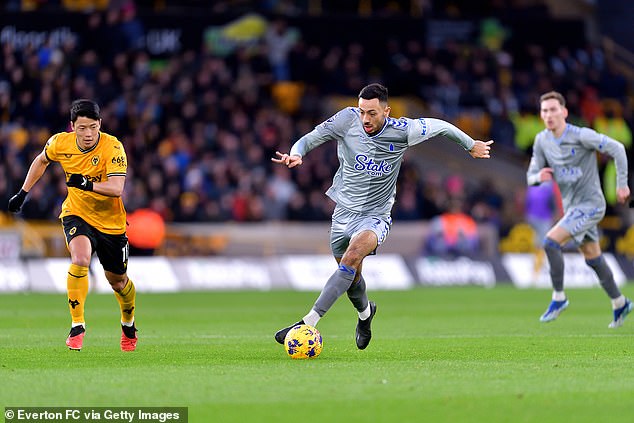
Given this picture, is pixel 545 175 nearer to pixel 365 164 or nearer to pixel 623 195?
pixel 623 195

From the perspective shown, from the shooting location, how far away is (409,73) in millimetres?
35781

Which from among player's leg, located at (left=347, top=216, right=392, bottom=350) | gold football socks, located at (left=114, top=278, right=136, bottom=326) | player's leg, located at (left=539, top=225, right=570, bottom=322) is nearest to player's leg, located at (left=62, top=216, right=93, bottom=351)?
gold football socks, located at (left=114, top=278, right=136, bottom=326)

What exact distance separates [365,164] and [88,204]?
2637 mm

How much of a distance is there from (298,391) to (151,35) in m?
27.2

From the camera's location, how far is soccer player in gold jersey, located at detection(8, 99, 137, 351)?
38.7ft

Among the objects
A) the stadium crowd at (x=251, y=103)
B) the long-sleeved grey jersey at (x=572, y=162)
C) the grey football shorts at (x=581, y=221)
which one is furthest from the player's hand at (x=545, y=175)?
the stadium crowd at (x=251, y=103)

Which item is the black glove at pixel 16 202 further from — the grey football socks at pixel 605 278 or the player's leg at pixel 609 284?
the grey football socks at pixel 605 278

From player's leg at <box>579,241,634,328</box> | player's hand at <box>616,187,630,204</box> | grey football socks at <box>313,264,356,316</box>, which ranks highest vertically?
player's hand at <box>616,187,630,204</box>

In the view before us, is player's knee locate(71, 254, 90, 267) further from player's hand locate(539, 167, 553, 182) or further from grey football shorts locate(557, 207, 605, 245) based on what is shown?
grey football shorts locate(557, 207, 605, 245)

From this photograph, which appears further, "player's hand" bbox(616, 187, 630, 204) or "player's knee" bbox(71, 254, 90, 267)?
"player's hand" bbox(616, 187, 630, 204)

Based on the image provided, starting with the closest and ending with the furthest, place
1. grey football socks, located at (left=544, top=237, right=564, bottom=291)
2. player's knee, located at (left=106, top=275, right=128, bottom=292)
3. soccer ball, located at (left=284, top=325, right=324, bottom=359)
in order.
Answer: soccer ball, located at (left=284, top=325, right=324, bottom=359)
player's knee, located at (left=106, top=275, right=128, bottom=292)
grey football socks, located at (left=544, top=237, right=564, bottom=291)

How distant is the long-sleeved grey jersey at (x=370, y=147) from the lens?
38.4 ft

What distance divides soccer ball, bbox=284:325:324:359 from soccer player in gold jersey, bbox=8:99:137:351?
1924 mm

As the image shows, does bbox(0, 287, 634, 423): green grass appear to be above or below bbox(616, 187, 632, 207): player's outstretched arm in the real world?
below
